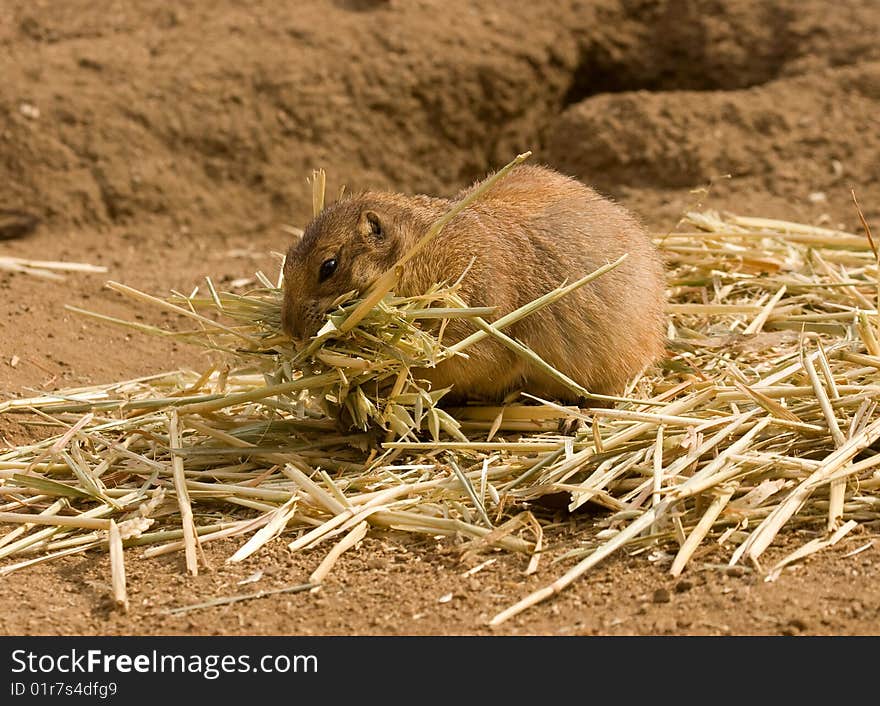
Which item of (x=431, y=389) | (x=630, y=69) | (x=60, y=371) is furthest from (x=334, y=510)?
(x=630, y=69)

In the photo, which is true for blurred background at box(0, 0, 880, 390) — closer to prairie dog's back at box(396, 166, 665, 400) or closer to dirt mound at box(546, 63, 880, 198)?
dirt mound at box(546, 63, 880, 198)

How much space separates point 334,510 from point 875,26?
8.12m

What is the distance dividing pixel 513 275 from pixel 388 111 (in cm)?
540

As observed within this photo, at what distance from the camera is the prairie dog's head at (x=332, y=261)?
479cm

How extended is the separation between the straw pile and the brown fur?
12 cm

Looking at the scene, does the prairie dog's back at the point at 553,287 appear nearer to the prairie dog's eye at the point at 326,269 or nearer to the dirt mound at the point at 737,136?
the prairie dog's eye at the point at 326,269

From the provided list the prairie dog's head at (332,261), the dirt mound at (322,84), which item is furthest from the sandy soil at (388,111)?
the prairie dog's head at (332,261)

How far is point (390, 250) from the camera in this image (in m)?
4.96

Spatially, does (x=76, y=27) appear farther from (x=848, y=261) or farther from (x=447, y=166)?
(x=848, y=261)

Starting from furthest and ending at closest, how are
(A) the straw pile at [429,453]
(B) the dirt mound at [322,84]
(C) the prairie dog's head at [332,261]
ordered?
(B) the dirt mound at [322,84] → (C) the prairie dog's head at [332,261] → (A) the straw pile at [429,453]

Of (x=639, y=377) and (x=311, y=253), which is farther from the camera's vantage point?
(x=639, y=377)

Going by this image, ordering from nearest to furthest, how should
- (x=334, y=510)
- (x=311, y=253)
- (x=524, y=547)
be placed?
(x=524, y=547) → (x=334, y=510) → (x=311, y=253)

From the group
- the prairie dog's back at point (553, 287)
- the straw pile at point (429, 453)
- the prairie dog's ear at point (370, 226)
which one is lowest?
the straw pile at point (429, 453)

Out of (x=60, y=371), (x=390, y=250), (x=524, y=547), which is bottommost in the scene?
(x=60, y=371)
